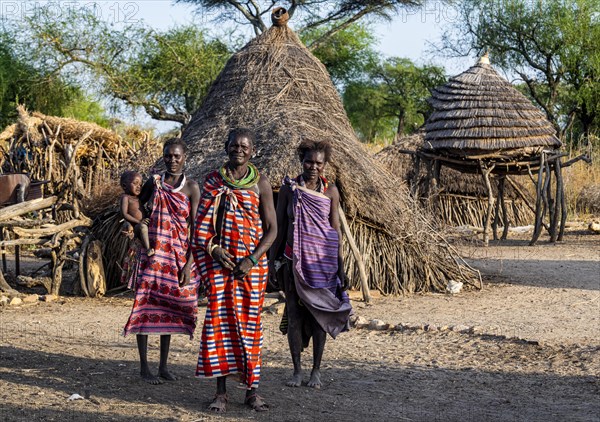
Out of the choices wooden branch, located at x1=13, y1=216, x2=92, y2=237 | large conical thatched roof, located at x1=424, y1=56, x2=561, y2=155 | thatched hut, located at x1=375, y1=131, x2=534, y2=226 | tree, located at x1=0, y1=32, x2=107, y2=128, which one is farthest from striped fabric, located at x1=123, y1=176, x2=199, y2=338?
tree, located at x1=0, y1=32, x2=107, y2=128

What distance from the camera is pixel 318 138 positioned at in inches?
359

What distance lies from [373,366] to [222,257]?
1.89m

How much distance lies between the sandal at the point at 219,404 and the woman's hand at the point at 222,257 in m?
0.70

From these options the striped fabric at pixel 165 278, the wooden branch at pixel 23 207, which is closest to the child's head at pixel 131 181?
the striped fabric at pixel 165 278

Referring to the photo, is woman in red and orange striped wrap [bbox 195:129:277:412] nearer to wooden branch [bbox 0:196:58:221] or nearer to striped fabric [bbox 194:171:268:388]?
striped fabric [bbox 194:171:268:388]

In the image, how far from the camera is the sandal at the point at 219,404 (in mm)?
→ 4430

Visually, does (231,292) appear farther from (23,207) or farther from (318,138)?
(23,207)

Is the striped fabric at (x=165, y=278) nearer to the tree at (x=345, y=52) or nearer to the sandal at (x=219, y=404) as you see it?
the sandal at (x=219, y=404)

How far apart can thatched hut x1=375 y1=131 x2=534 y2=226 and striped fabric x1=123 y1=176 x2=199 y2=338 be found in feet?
40.8

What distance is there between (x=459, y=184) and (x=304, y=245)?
1309 cm

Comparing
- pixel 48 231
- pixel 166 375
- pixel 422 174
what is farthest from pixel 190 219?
pixel 422 174

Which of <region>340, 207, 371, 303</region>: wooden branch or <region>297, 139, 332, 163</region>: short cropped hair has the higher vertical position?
<region>297, 139, 332, 163</region>: short cropped hair

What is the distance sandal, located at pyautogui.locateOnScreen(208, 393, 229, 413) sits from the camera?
14.5 ft

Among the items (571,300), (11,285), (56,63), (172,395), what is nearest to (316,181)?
(172,395)
